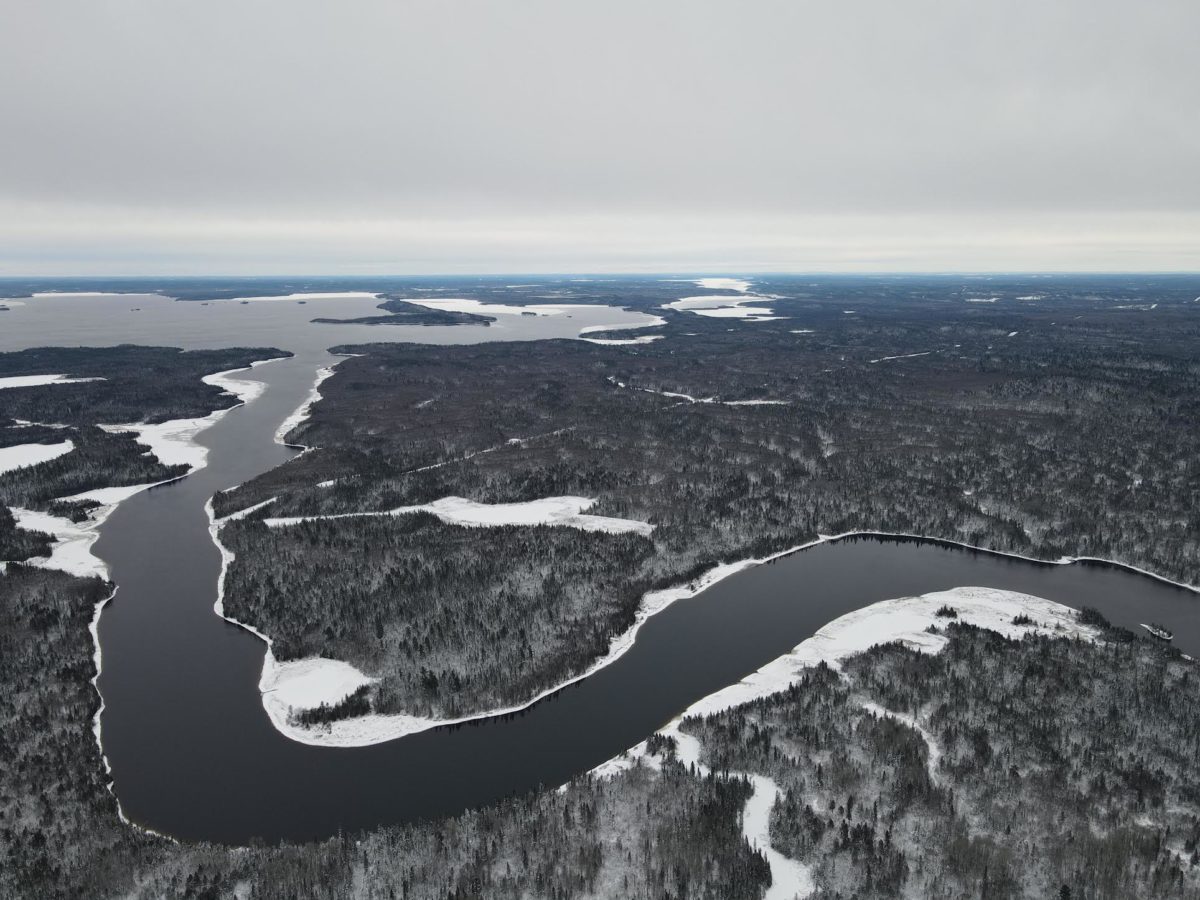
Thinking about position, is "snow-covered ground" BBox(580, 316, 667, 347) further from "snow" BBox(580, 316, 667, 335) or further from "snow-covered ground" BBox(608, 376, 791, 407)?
"snow-covered ground" BBox(608, 376, 791, 407)

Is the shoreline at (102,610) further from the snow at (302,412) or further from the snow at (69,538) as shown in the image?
the snow at (302,412)

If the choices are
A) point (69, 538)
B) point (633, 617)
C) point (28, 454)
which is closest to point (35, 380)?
point (28, 454)

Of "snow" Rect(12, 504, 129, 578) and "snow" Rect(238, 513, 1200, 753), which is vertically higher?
"snow" Rect(12, 504, 129, 578)

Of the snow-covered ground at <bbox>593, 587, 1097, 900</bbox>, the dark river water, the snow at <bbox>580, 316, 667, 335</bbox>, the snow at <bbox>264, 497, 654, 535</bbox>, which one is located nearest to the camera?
the snow-covered ground at <bbox>593, 587, 1097, 900</bbox>

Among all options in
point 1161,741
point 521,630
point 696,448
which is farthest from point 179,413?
point 1161,741

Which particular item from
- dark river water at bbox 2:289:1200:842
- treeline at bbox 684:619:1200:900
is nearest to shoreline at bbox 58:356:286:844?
dark river water at bbox 2:289:1200:842

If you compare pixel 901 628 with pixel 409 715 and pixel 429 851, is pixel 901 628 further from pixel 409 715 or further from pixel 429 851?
pixel 429 851

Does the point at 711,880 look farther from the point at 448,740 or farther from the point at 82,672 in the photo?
the point at 82,672
